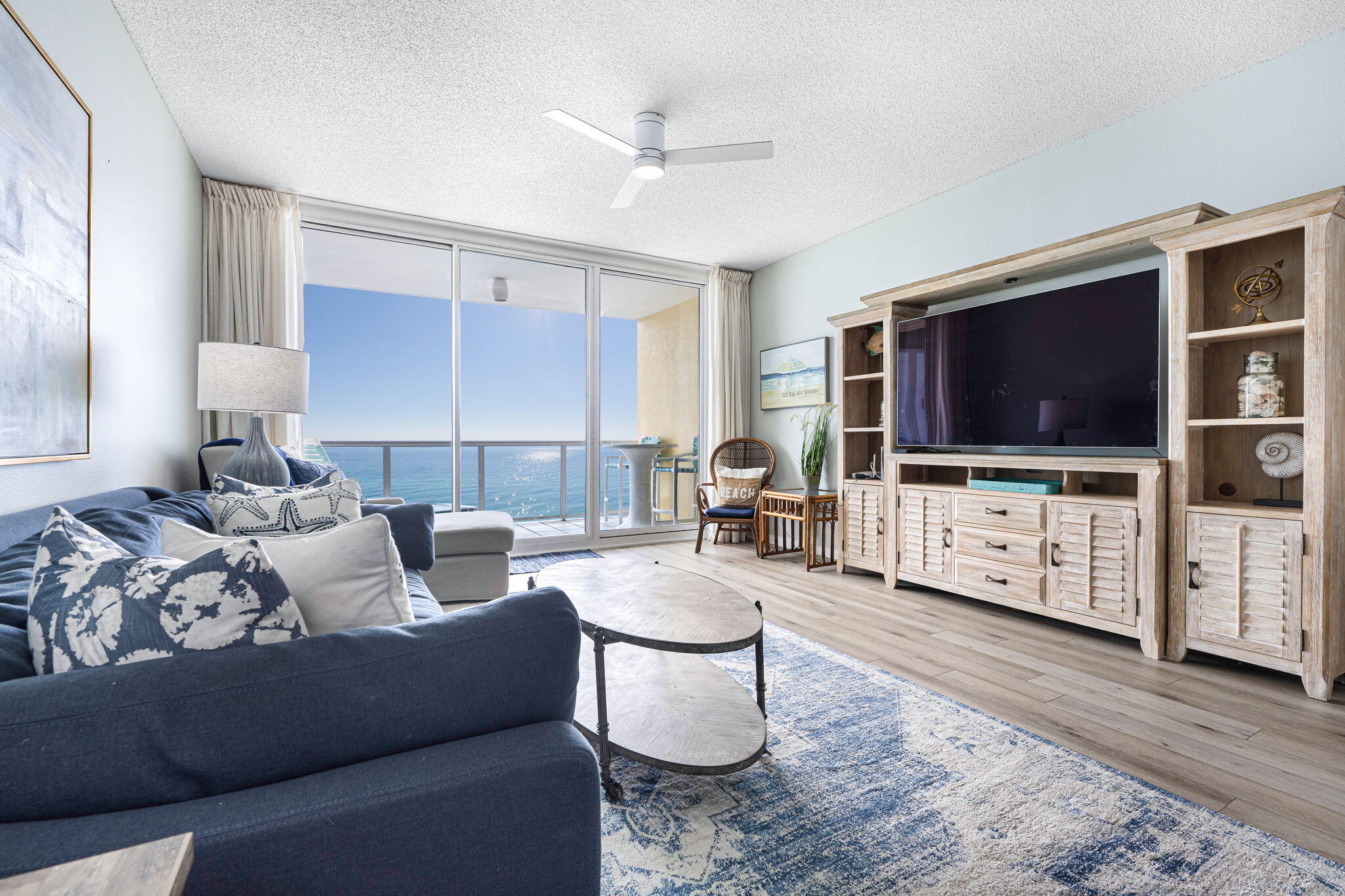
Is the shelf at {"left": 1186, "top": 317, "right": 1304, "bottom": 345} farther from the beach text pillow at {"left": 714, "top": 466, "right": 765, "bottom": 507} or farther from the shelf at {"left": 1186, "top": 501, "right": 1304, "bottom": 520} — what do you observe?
the beach text pillow at {"left": 714, "top": 466, "right": 765, "bottom": 507}

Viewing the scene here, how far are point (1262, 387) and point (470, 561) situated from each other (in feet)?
11.5

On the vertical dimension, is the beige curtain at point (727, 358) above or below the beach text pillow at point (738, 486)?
above

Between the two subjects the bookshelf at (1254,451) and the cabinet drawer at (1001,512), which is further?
the cabinet drawer at (1001,512)

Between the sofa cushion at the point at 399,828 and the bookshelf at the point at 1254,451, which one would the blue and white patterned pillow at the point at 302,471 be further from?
the bookshelf at the point at 1254,451

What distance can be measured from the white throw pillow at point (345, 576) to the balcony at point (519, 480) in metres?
3.87

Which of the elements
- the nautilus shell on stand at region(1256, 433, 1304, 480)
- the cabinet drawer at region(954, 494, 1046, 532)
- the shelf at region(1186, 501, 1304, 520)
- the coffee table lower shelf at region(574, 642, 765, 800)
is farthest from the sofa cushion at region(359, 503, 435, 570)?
the nautilus shell on stand at region(1256, 433, 1304, 480)

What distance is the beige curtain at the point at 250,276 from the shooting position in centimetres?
373

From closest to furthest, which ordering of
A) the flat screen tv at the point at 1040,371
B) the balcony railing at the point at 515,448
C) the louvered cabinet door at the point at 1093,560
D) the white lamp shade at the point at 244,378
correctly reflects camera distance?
the white lamp shade at the point at 244,378 < the louvered cabinet door at the point at 1093,560 < the flat screen tv at the point at 1040,371 < the balcony railing at the point at 515,448

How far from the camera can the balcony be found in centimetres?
528

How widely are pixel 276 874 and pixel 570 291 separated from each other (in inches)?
222

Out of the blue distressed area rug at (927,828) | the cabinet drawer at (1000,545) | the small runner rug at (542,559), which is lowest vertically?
the blue distressed area rug at (927,828)

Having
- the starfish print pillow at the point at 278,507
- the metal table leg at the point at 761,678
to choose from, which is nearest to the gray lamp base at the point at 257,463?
the starfish print pillow at the point at 278,507

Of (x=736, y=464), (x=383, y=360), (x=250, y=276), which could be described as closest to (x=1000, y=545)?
(x=736, y=464)

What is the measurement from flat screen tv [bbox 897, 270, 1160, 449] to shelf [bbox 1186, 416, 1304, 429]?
0.25 metres
